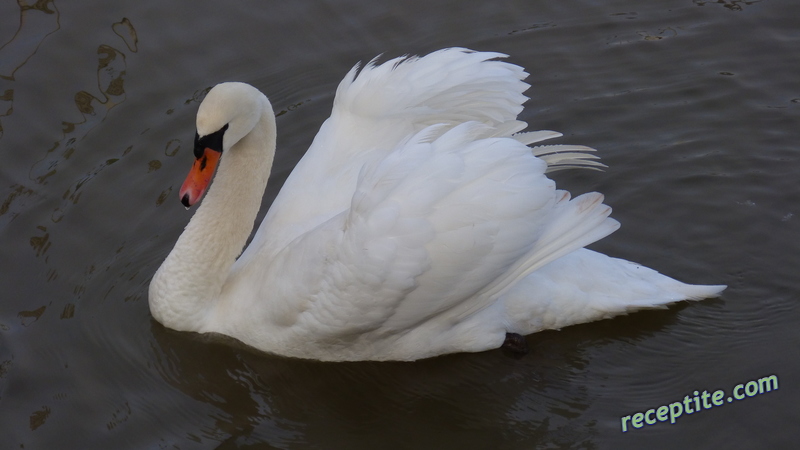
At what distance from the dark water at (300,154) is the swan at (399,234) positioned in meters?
0.29

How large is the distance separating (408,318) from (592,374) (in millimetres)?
1331

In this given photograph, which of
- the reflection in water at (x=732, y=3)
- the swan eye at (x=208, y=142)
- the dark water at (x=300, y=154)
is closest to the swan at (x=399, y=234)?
the swan eye at (x=208, y=142)

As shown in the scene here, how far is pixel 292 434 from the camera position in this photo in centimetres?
652

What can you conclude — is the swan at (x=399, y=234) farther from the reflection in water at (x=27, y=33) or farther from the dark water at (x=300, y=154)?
the reflection in water at (x=27, y=33)

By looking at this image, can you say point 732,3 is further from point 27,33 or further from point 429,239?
point 27,33

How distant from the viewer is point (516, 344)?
277 inches

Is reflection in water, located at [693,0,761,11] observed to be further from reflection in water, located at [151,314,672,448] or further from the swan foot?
the swan foot

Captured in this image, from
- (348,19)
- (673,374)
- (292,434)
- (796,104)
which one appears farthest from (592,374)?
(348,19)

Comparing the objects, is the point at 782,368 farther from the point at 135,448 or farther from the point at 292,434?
the point at 135,448

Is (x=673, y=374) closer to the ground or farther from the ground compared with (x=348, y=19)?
closer to the ground

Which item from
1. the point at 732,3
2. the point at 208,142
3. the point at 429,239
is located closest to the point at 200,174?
the point at 208,142

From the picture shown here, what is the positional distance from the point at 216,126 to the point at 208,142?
0.38 feet

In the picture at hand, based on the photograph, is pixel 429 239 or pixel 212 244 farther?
pixel 212 244

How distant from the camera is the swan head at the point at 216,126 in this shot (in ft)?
21.1
